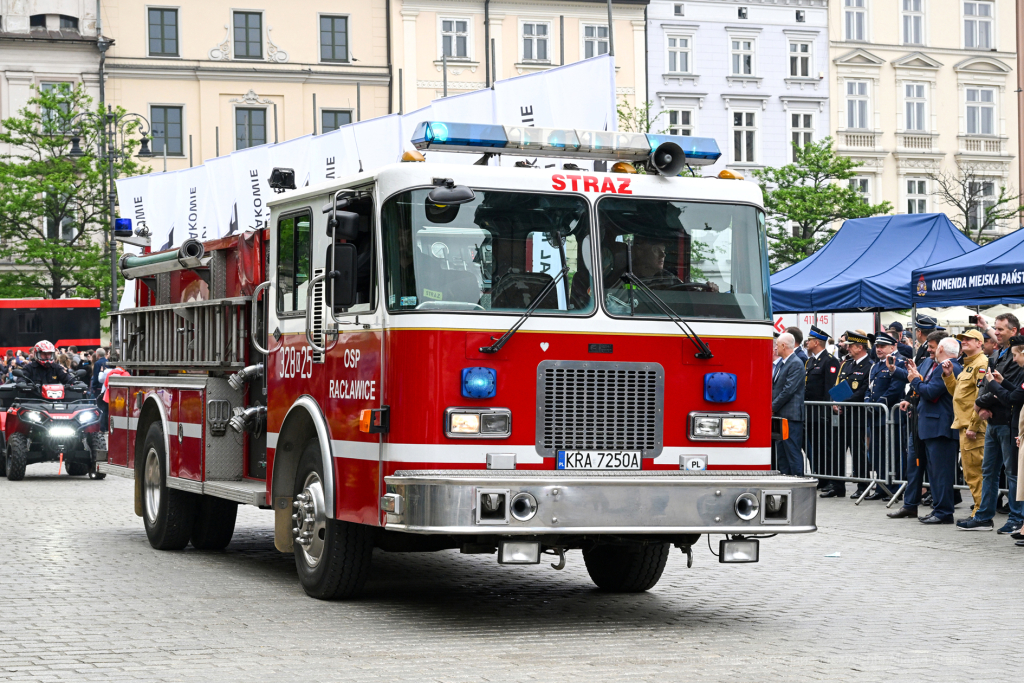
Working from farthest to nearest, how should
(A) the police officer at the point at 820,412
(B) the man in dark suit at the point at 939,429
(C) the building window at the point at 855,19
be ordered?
(C) the building window at the point at 855,19
(A) the police officer at the point at 820,412
(B) the man in dark suit at the point at 939,429

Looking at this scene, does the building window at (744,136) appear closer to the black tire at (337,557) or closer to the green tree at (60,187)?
the green tree at (60,187)

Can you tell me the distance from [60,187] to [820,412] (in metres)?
35.3

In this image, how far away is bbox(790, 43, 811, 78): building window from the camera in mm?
60406

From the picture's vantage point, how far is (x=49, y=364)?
22625mm

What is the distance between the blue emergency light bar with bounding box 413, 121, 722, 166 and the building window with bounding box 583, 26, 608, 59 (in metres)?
51.2

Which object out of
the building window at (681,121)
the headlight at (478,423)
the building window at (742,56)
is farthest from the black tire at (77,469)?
the building window at (742,56)

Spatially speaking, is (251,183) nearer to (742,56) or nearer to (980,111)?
(742,56)

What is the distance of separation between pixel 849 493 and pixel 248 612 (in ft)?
38.2

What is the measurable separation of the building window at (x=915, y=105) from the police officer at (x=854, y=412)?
45289 millimetres

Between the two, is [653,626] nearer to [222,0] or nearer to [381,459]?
[381,459]

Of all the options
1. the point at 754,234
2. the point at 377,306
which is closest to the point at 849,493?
the point at 754,234

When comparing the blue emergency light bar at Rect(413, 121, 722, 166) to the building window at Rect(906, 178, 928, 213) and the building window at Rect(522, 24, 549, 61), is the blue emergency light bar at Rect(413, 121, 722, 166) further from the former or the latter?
the building window at Rect(906, 178, 928, 213)

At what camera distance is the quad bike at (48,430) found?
2145 centimetres

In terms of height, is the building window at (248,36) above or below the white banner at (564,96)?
above
